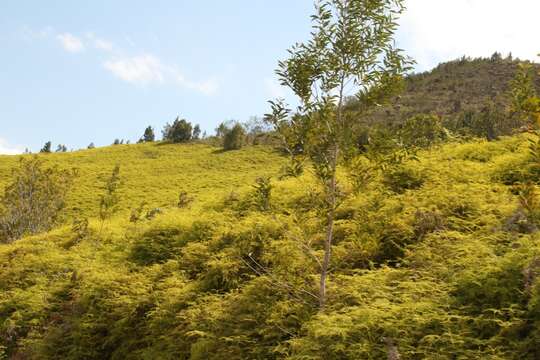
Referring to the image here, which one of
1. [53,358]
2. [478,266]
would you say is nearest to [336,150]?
[478,266]

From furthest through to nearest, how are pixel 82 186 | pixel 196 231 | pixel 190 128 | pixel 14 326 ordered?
pixel 190 128 → pixel 82 186 → pixel 196 231 → pixel 14 326

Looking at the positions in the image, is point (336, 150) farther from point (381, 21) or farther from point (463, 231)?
point (463, 231)

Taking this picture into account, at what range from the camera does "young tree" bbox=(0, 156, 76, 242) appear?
2658cm

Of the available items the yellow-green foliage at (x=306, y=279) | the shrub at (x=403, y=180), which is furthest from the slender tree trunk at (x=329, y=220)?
the shrub at (x=403, y=180)

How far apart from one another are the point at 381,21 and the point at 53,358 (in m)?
9.73

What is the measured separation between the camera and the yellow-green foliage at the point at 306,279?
6.15 metres

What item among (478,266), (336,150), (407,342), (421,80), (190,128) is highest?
(421,80)

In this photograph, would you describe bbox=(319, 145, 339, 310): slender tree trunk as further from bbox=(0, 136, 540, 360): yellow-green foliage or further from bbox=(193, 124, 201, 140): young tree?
bbox=(193, 124, 201, 140): young tree

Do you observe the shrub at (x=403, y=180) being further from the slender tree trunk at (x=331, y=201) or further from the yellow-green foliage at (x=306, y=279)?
the slender tree trunk at (x=331, y=201)

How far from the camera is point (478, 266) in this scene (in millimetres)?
6844

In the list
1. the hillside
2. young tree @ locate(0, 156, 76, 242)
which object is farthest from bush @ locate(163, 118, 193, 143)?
young tree @ locate(0, 156, 76, 242)

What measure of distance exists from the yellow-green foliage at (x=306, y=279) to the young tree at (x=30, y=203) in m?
10.6

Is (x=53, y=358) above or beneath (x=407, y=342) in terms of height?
beneath

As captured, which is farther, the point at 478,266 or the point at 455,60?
the point at 455,60
